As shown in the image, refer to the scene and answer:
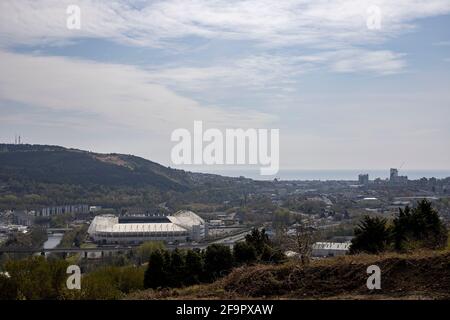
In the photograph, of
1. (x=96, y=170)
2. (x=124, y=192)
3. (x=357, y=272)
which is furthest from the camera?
(x=96, y=170)

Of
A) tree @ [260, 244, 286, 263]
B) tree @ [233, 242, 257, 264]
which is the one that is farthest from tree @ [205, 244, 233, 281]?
tree @ [260, 244, 286, 263]

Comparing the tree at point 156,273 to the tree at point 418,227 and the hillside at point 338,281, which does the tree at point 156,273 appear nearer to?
the hillside at point 338,281

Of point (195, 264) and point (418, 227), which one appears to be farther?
point (195, 264)

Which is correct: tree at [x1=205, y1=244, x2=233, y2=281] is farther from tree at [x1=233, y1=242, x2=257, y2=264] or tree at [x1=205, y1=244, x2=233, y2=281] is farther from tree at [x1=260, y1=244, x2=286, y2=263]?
tree at [x1=260, y1=244, x2=286, y2=263]

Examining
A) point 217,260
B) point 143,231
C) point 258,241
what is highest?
point 258,241

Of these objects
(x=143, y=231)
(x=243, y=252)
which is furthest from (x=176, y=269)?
(x=143, y=231)

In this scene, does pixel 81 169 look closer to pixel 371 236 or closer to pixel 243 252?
pixel 243 252

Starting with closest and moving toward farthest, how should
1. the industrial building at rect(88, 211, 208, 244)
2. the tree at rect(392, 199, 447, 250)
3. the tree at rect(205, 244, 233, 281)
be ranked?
the tree at rect(392, 199, 447, 250) → the tree at rect(205, 244, 233, 281) → the industrial building at rect(88, 211, 208, 244)
